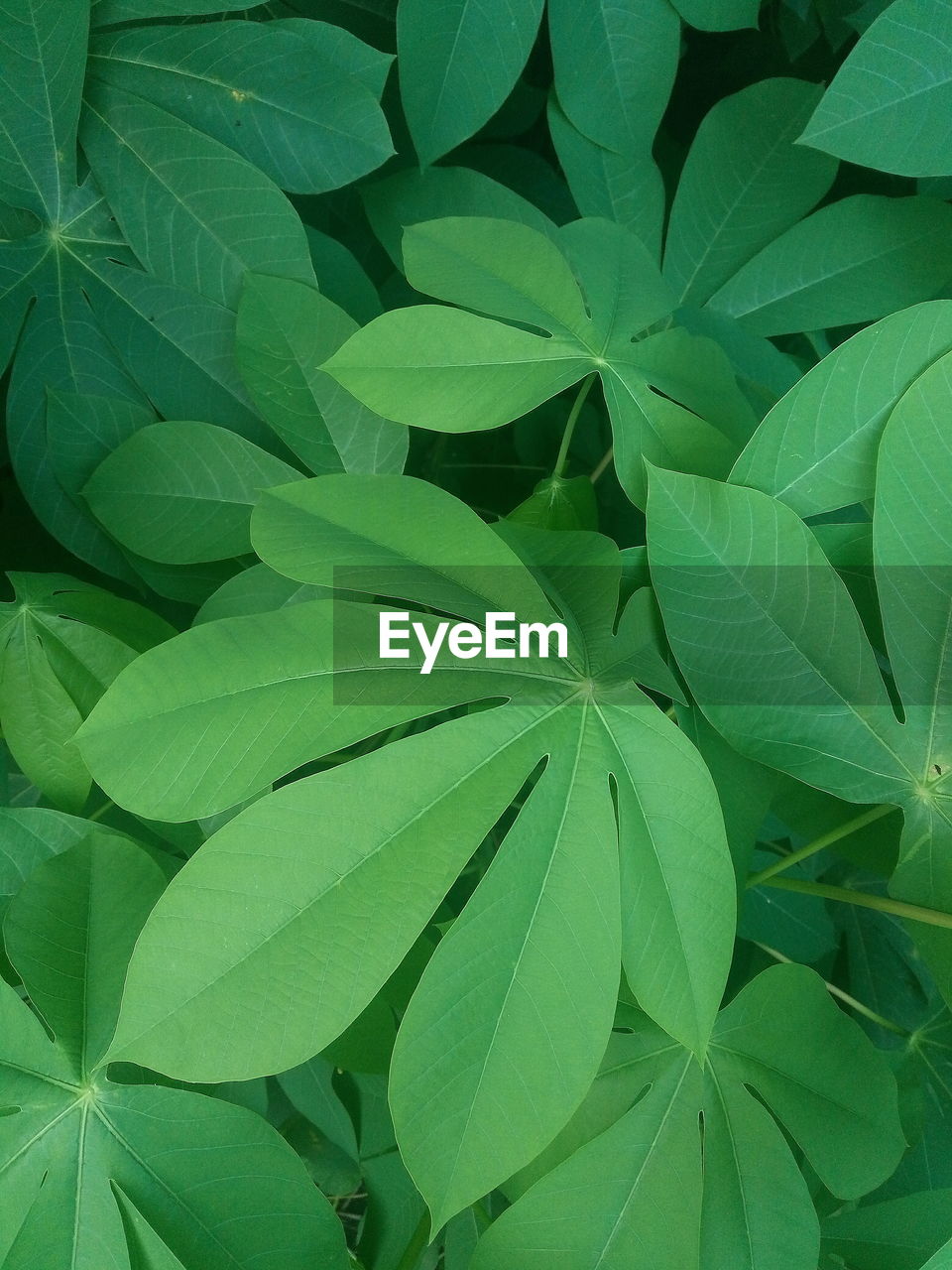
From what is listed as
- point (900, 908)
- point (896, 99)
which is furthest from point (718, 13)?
point (900, 908)

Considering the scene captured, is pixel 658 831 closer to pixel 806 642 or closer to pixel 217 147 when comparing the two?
pixel 806 642

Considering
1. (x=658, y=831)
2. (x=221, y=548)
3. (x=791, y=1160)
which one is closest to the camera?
(x=658, y=831)

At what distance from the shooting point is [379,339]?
0.66 m

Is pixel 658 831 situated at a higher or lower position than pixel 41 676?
lower

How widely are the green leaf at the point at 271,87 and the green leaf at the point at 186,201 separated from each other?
0.03 metres

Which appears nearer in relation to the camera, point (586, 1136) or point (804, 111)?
point (586, 1136)

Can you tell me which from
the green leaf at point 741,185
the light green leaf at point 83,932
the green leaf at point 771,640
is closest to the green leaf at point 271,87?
the green leaf at point 741,185

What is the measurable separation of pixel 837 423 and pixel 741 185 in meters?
0.45

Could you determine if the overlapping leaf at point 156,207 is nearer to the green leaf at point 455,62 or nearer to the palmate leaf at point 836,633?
the green leaf at point 455,62

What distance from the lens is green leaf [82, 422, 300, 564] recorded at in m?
0.79

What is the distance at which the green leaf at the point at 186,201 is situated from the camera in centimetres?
81

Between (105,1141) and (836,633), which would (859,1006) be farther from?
(105,1141)

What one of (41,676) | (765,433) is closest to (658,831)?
(765,433)

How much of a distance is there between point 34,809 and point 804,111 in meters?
0.92
